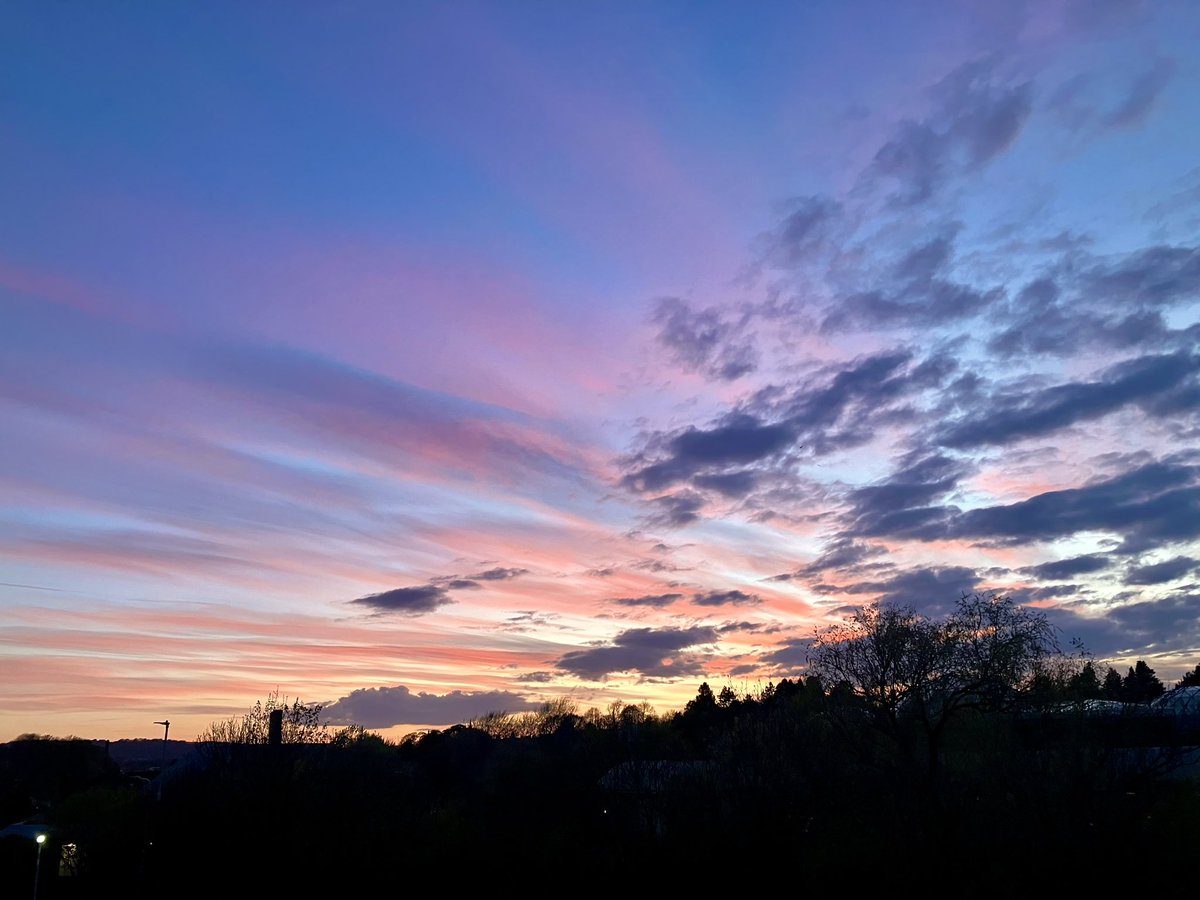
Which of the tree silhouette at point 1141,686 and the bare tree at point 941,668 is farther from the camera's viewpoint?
the tree silhouette at point 1141,686

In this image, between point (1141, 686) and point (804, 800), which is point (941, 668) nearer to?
point (804, 800)

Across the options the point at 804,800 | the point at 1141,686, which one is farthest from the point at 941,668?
the point at 1141,686

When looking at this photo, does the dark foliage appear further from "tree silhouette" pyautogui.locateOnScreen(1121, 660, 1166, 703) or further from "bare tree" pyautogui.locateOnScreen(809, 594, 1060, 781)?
"tree silhouette" pyautogui.locateOnScreen(1121, 660, 1166, 703)

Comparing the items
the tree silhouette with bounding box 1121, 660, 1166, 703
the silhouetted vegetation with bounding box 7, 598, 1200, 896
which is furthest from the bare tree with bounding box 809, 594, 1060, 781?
the tree silhouette with bounding box 1121, 660, 1166, 703

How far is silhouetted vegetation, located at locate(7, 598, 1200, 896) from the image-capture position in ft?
109

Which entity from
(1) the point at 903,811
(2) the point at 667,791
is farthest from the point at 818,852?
(2) the point at 667,791

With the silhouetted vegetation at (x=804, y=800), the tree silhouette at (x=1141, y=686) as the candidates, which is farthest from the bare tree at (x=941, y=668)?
the tree silhouette at (x=1141, y=686)

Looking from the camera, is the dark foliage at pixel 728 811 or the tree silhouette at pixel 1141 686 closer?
the dark foliage at pixel 728 811

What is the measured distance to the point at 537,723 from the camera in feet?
391

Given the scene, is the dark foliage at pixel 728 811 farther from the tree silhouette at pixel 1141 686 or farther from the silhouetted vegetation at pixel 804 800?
the tree silhouette at pixel 1141 686

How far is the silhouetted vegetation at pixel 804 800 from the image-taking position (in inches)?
1309

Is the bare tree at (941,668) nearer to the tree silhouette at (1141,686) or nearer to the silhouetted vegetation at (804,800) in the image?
the silhouetted vegetation at (804,800)

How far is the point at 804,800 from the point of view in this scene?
40969mm

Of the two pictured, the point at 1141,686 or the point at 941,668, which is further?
the point at 1141,686
